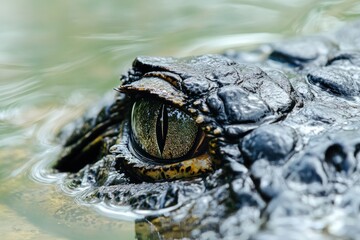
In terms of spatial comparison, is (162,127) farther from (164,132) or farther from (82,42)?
(82,42)

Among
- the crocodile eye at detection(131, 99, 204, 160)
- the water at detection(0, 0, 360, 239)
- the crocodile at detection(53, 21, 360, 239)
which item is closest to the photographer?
the crocodile at detection(53, 21, 360, 239)

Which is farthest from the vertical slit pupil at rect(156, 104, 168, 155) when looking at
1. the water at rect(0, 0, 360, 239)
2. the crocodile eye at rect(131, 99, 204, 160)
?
the water at rect(0, 0, 360, 239)

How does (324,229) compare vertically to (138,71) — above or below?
below

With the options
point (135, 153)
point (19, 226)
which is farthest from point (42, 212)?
point (135, 153)

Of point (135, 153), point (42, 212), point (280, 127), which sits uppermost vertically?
point (280, 127)

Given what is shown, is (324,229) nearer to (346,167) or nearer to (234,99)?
(346,167)

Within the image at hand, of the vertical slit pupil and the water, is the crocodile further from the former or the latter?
the water

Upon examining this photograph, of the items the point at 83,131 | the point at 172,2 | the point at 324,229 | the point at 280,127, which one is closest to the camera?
the point at 324,229
